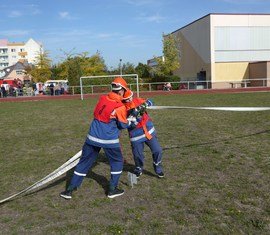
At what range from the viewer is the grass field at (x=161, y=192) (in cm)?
424

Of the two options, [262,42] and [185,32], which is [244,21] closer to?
[262,42]

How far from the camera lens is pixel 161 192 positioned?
5340 millimetres

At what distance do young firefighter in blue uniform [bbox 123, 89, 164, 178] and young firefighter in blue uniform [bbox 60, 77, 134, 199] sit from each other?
237 millimetres

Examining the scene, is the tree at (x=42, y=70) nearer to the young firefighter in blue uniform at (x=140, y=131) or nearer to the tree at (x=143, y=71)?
the tree at (x=143, y=71)

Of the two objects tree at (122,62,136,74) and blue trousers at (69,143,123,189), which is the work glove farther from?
tree at (122,62,136,74)

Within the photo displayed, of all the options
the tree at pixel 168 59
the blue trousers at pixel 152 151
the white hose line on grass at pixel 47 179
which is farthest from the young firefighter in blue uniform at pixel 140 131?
the tree at pixel 168 59

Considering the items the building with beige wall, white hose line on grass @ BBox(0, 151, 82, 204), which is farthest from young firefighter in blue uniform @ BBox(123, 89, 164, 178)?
the building with beige wall

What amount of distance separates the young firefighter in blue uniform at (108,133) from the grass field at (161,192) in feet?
0.86

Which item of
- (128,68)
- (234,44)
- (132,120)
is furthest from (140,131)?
(128,68)

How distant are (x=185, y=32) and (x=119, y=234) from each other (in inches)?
2061

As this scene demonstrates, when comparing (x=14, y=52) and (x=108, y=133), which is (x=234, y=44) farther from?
(x=14, y=52)

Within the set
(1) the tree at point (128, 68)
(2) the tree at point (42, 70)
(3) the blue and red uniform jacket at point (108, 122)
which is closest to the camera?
(3) the blue and red uniform jacket at point (108, 122)

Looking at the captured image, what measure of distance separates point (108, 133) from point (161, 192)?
45.7 inches

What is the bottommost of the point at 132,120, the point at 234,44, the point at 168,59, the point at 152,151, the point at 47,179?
the point at 47,179
